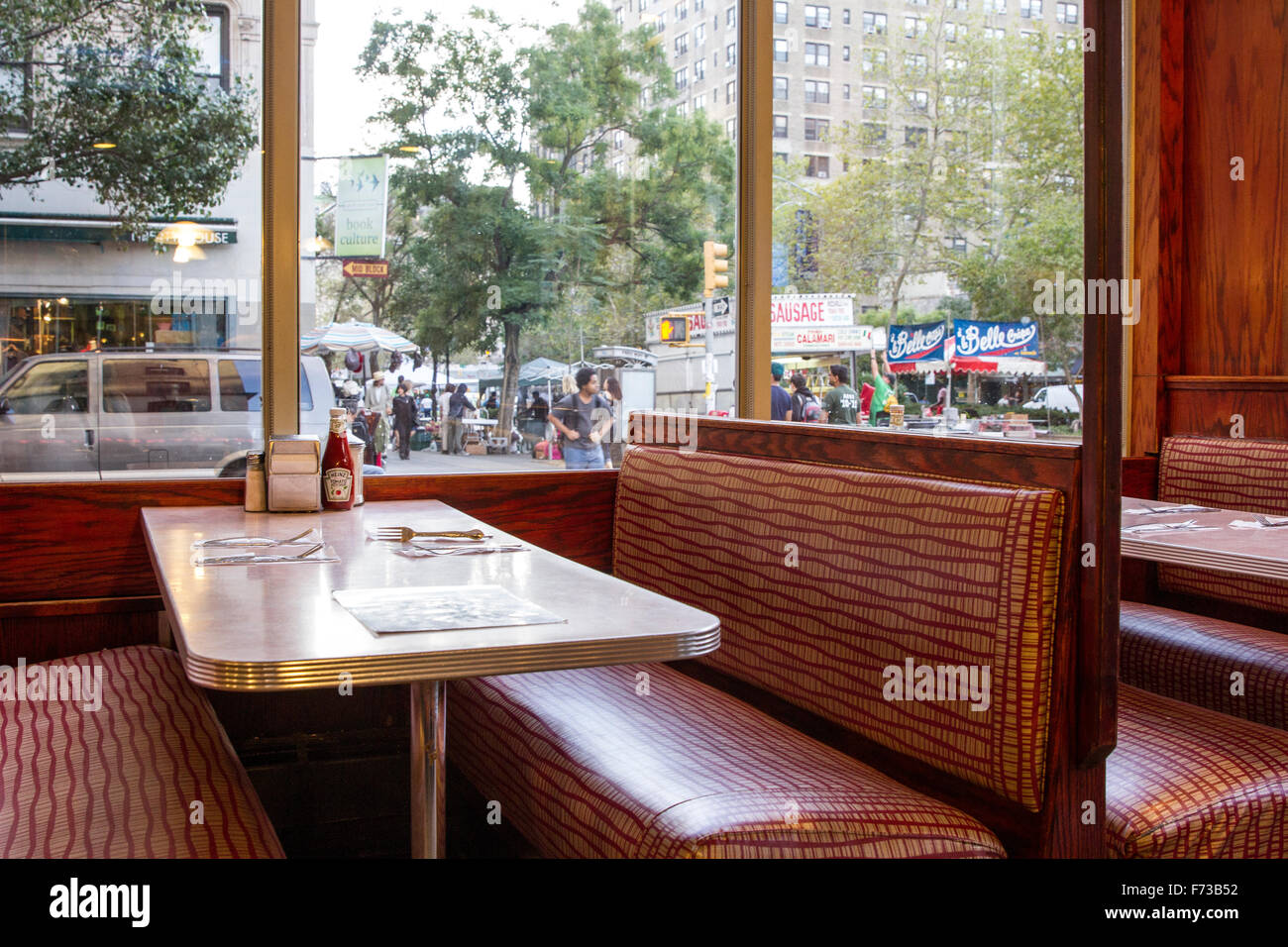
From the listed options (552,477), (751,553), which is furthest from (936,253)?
(751,553)

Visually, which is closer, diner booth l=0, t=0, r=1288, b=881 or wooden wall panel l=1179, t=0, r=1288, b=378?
diner booth l=0, t=0, r=1288, b=881

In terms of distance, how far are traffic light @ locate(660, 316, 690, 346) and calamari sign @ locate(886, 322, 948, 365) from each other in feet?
2.60

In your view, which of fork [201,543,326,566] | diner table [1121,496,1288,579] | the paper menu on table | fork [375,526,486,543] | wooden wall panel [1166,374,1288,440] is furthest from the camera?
wooden wall panel [1166,374,1288,440]

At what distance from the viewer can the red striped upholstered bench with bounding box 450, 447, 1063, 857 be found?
1.72m

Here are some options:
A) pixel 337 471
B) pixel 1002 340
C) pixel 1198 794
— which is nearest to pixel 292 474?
pixel 337 471

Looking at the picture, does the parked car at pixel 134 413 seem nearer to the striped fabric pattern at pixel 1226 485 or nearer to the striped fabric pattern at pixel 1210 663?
the striped fabric pattern at pixel 1210 663

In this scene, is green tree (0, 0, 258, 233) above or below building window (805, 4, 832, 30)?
below

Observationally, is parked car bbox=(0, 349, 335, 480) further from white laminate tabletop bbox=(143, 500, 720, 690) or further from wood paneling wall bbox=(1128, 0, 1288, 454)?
wood paneling wall bbox=(1128, 0, 1288, 454)

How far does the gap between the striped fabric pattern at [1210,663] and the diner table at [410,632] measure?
1642 mm

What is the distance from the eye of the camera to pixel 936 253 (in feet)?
13.4

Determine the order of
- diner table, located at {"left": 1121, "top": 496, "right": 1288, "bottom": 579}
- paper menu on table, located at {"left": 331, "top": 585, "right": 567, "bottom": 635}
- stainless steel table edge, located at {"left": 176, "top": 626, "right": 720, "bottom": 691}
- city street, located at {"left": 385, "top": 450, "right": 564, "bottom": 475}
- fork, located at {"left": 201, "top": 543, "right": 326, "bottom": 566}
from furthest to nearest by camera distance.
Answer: city street, located at {"left": 385, "top": 450, "right": 564, "bottom": 475}, diner table, located at {"left": 1121, "top": 496, "right": 1288, "bottom": 579}, fork, located at {"left": 201, "top": 543, "right": 326, "bottom": 566}, paper menu on table, located at {"left": 331, "top": 585, "right": 567, "bottom": 635}, stainless steel table edge, located at {"left": 176, "top": 626, "right": 720, "bottom": 691}

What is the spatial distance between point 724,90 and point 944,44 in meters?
0.93

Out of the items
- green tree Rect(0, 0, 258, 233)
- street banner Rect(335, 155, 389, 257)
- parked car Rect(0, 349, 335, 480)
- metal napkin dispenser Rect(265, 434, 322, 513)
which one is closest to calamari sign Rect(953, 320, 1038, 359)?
street banner Rect(335, 155, 389, 257)
